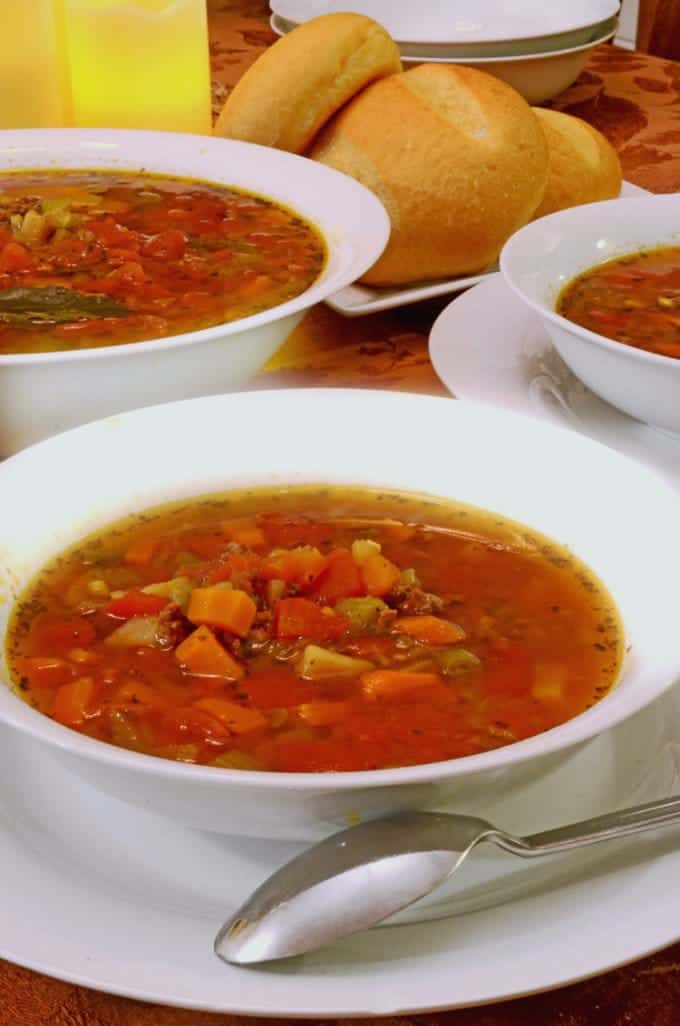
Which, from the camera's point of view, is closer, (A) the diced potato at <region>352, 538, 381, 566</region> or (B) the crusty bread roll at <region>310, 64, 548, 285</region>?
(A) the diced potato at <region>352, 538, 381, 566</region>

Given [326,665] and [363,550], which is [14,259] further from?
[326,665]

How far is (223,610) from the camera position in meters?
1.38

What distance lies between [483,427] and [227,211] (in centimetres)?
98

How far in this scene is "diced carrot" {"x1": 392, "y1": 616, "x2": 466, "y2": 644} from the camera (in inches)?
54.9

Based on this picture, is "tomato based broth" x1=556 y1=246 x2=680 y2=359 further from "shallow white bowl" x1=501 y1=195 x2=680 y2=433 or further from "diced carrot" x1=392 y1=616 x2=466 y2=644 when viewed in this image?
"diced carrot" x1=392 y1=616 x2=466 y2=644

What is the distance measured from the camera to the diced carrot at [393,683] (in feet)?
4.31

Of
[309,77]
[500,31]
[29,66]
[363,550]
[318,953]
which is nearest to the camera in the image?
[318,953]

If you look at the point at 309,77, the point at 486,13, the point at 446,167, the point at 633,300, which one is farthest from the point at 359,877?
the point at 486,13

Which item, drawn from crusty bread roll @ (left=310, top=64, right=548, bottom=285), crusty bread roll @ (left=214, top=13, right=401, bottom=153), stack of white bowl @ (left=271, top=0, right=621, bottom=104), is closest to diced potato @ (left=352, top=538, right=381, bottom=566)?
crusty bread roll @ (left=310, top=64, right=548, bottom=285)

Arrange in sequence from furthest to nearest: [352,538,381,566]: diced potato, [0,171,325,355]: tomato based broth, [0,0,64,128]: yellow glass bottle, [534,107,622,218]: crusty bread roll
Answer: [0,0,64,128]: yellow glass bottle → [534,107,622,218]: crusty bread roll → [0,171,325,355]: tomato based broth → [352,538,381,566]: diced potato

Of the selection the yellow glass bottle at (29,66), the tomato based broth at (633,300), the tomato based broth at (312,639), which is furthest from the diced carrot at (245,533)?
the yellow glass bottle at (29,66)

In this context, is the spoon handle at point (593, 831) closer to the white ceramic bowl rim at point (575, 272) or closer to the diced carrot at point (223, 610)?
the diced carrot at point (223, 610)

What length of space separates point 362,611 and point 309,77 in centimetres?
141

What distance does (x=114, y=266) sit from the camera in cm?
217
